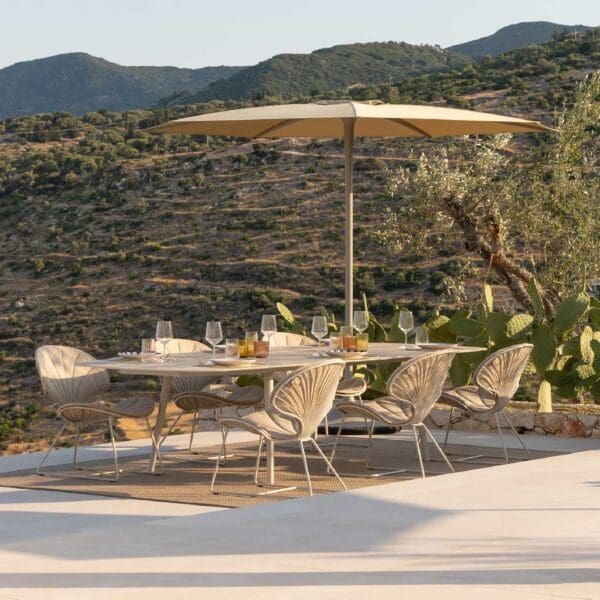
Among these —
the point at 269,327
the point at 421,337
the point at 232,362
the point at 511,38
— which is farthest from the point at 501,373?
the point at 511,38

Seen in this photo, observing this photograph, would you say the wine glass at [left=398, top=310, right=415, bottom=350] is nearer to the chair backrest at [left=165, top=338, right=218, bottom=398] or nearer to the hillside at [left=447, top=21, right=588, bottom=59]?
the chair backrest at [left=165, top=338, right=218, bottom=398]

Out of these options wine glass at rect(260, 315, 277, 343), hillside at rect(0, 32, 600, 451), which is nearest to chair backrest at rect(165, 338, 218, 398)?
wine glass at rect(260, 315, 277, 343)

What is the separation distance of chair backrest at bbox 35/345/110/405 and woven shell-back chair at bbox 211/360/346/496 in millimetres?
1500

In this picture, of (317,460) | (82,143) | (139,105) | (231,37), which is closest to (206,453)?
(317,460)

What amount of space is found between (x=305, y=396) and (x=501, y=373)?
5.37ft

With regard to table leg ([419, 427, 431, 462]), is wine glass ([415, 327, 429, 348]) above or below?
above

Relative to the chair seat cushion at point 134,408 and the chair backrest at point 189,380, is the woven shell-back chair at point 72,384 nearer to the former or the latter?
the chair seat cushion at point 134,408

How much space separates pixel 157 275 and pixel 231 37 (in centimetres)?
842

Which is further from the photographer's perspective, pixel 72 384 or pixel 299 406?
pixel 72 384

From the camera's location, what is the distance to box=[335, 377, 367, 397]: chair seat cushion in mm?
8328

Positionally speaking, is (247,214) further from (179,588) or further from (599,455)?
(179,588)

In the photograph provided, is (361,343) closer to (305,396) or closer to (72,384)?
(305,396)

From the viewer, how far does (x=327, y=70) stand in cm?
5412

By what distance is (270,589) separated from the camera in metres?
4.12
